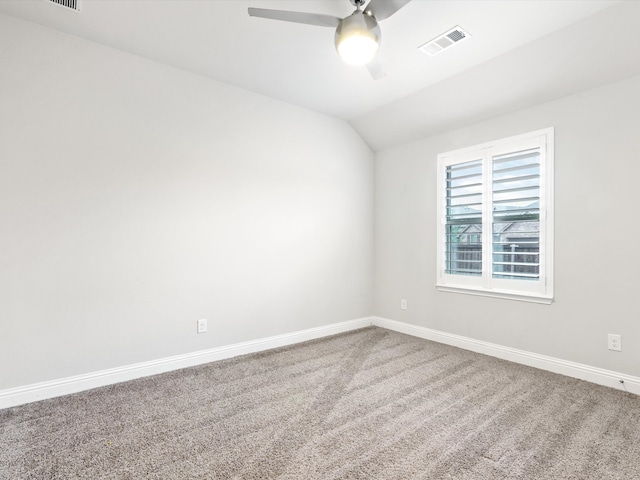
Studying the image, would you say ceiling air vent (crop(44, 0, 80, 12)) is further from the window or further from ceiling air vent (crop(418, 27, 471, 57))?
the window

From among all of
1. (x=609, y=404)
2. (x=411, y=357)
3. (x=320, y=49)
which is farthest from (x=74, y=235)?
(x=609, y=404)

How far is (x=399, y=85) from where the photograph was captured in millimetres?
3340

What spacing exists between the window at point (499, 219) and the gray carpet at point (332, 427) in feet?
2.89

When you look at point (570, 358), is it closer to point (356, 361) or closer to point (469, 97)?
point (356, 361)

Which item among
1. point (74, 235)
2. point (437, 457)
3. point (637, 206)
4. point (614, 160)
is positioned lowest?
point (437, 457)

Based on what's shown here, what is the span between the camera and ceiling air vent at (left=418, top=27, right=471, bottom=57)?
8.15ft

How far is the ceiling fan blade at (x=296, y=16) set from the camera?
1.85 metres

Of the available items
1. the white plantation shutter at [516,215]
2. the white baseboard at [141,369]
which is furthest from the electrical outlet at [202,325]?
the white plantation shutter at [516,215]

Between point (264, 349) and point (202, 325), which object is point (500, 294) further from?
point (202, 325)

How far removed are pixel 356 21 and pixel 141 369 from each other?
10.1ft

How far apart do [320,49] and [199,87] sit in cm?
124

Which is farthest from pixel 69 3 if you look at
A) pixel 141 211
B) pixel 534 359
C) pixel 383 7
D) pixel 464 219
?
pixel 534 359

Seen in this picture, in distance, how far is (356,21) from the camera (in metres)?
1.86

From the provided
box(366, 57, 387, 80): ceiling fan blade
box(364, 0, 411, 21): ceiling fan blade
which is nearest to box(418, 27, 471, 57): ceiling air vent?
box(366, 57, 387, 80): ceiling fan blade
